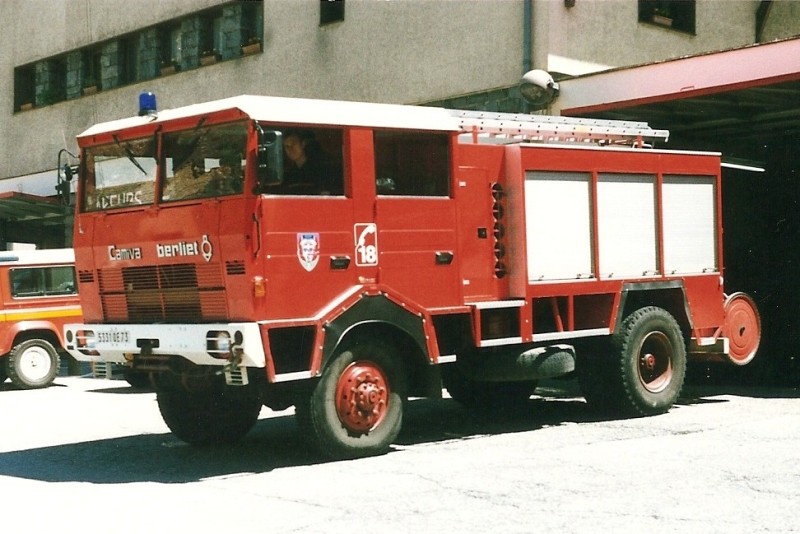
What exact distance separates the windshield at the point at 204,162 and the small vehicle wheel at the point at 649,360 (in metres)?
4.42

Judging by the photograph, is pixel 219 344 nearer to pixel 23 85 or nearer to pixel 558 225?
pixel 558 225

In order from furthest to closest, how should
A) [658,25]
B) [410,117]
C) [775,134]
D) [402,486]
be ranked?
1. [658,25]
2. [775,134]
3. [410,117]
4. [402,486]

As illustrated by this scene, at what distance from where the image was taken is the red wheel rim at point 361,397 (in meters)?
9.72

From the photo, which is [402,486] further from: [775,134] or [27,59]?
[27,59]

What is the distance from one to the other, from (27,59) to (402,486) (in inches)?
988

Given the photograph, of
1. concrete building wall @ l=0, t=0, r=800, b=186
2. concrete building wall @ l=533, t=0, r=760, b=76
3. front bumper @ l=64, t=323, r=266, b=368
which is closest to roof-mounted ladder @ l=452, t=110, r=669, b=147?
front bumper @ l=64, t=323, r=266, b=368

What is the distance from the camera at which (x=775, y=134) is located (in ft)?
61.9

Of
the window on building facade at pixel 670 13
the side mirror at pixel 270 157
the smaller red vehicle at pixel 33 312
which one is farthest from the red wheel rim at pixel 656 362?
the smaller red vehicle at pixel 33 312

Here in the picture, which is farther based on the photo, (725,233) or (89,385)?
(89,385)

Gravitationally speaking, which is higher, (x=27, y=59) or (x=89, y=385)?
(x=27, y=59)

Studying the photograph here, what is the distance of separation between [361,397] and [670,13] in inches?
519

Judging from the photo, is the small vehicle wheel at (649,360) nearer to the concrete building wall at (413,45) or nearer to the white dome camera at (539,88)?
the white dome camera at (539,88)

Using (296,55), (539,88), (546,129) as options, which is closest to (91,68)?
(296,55)

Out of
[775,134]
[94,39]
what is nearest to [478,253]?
[775,134]
